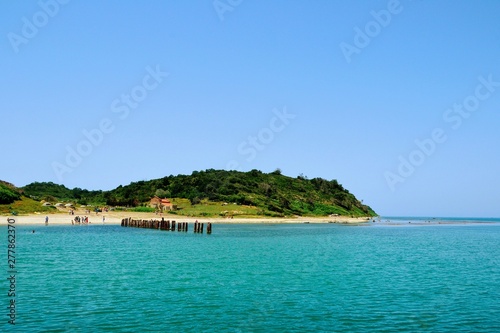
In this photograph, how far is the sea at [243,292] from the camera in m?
19.8

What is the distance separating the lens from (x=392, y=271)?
35688mm

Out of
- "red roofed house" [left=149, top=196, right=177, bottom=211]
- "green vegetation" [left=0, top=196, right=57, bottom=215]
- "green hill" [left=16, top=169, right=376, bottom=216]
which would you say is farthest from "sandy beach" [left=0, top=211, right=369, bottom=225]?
"red roofed house" [left=149, top=196, right=177, bottom=211]

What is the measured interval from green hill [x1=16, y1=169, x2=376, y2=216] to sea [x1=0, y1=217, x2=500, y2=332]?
3139 inches

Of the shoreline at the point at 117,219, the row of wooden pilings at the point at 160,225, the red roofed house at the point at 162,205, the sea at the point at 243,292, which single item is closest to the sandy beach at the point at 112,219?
the shoreline at the point at 117,219

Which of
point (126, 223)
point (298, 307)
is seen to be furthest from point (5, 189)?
point (298, 307)

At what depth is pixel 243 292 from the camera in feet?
87.1

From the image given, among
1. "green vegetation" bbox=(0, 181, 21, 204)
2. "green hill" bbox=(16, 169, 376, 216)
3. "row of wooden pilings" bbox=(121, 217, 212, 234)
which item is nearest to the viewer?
"row of wooden pilings" bbox=(121, 217, 212, 234)

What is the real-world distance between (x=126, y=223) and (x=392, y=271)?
6967 centimetres

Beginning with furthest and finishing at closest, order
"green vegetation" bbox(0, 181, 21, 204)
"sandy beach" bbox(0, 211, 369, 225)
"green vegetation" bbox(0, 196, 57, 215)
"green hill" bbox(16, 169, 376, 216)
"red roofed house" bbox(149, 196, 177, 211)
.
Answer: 1. "green hill" bbox(16, 169, 376, 216)
2. "red roofed house" bbox(149, 196, 177, 211)
3. "green vegetation" bbox(0, 181, 21, 204)
4. "green vegetation" bbox(0, 196, 57, 215)
5. "sandy beach" bbox(0, 211, 369, 225)

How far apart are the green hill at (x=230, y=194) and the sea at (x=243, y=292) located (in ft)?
262

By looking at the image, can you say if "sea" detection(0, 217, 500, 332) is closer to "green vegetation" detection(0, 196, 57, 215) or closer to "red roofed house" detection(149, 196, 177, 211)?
"green vegetation" detection(0, 196, 57, 215)

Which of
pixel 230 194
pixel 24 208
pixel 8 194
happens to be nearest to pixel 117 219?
pixel 24 208

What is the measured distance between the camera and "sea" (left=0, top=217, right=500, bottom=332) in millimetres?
19781

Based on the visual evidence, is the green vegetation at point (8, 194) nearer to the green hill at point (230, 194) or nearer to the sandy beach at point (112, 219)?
the sandy beach at point (112, 219)
